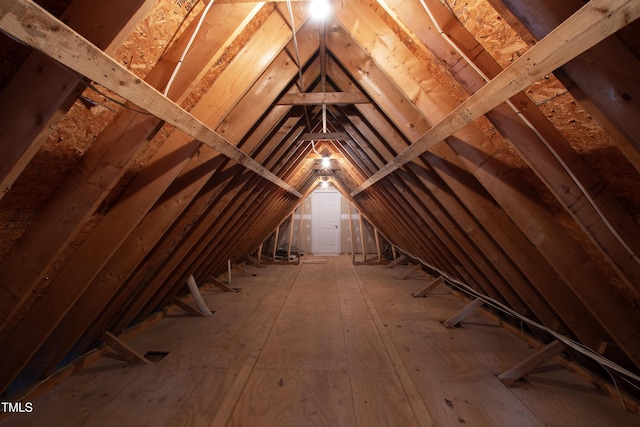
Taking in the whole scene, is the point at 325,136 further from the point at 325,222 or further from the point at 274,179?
the point at 325,222

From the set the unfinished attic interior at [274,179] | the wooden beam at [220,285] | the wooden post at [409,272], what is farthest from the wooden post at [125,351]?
the wooden post at [409,272]

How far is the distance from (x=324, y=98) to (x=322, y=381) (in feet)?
8.51

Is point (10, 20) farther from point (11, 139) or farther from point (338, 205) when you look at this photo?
point (338, 205)

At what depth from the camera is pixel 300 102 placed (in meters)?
2.39

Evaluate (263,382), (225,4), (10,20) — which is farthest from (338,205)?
(10,20)

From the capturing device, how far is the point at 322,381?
2.27 metres

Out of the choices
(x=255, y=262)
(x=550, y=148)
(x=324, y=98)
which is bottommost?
(x=255, y=262)

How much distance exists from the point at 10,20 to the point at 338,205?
32.1 ft

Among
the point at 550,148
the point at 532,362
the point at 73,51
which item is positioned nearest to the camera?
the point at 73,51

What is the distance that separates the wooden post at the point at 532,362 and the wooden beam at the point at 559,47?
228cm

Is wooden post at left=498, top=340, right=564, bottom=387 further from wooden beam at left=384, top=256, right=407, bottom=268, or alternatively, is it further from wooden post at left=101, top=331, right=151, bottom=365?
wooden beam at left=384, top=256, right=407, bottom=268

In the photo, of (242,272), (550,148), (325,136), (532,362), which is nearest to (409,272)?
(532,362)

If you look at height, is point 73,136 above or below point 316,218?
below

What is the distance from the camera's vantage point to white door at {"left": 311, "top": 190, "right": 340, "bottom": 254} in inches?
401
